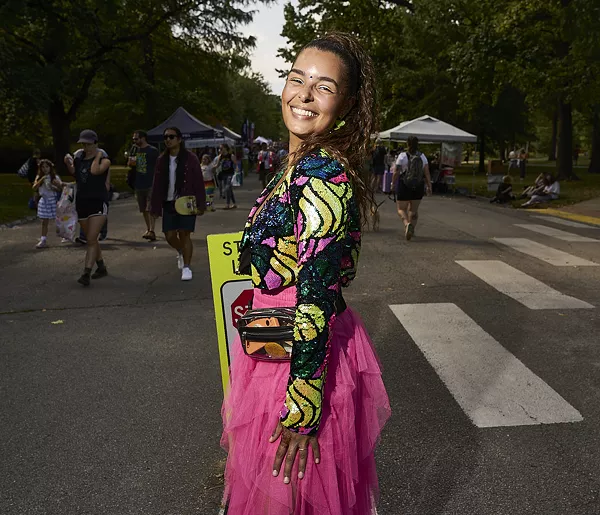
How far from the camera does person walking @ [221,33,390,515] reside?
64.6 inches

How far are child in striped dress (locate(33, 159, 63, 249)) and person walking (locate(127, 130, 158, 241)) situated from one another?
1484mm

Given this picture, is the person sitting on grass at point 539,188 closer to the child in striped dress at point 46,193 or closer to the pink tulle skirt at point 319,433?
the child in striped dress at point 46,193

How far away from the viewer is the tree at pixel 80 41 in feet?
69.8

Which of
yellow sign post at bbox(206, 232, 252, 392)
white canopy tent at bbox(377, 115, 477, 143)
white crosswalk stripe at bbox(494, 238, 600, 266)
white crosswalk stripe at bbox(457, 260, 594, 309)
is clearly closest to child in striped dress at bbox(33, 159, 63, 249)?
white crosswalk stripe at bbox(457, 260, 594, 309)

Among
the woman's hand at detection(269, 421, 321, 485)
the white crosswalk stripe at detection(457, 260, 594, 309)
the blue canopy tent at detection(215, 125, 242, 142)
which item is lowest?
the white crosswalk stripe at detection(457, 260, 594, 309)

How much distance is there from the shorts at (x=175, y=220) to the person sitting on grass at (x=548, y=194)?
14345 millimetres

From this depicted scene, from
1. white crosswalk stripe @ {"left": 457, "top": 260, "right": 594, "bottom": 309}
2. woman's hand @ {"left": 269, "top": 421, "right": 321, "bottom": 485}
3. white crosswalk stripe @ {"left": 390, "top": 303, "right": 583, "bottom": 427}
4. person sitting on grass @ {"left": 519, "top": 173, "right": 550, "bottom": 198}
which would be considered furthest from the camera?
person sitting on grass @ {"left": 519, "top": 173, "right": 550, "bottom": 198}

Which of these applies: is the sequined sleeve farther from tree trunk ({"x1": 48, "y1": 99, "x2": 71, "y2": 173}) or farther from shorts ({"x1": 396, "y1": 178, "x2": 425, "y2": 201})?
tree trunk ({"x1": 48, "y1": 99, "x2": 71, "y2": 173})

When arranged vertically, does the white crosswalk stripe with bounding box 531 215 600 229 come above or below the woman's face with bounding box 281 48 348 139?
below

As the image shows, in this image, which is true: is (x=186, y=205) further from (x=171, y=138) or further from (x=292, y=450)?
(x=292, y=450)

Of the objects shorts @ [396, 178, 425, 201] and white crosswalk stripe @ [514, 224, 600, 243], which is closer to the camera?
shorts @ [396, 178, 425, 201]

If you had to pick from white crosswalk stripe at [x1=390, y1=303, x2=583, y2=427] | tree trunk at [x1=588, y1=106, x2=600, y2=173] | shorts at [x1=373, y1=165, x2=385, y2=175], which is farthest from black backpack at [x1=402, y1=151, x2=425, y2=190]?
tree trunk at [x1=588, y1=106, x2=600, y2=173]

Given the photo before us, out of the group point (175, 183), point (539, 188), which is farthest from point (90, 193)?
point (539, 188)

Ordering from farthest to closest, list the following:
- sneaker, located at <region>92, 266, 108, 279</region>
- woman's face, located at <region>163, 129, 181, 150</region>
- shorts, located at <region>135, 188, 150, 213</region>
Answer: shorts, located at <region>135, 188, 150, 213</region> → sneaker, located at <region>92, 266, 108, 279</region> → woman's face, located at <region>163, 129, 181, 150</region>
